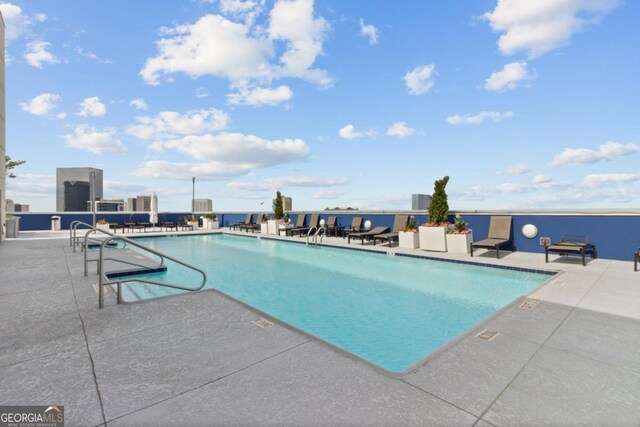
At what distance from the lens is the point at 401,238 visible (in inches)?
427

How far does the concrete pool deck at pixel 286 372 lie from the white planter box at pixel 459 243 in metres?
5.32

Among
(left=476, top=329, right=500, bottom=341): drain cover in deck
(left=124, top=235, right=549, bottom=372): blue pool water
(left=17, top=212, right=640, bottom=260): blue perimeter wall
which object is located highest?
(left=17, top=212, right=640, bottom=260): blue perimeter wall

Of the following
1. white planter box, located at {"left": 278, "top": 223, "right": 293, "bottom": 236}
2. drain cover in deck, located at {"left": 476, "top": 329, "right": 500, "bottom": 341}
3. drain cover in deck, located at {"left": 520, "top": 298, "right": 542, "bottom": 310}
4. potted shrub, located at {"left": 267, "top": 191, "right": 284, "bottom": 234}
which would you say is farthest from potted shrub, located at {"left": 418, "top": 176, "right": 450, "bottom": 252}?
potted shrub, located at {"left": 267, "top": 191, "right": 284, "bottom": 234}

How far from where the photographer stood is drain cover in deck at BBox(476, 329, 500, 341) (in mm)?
3109

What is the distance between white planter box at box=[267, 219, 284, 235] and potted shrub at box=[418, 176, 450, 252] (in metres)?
8.67

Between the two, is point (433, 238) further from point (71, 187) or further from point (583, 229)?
point (71, 187)

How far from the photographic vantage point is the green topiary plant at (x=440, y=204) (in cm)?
1014

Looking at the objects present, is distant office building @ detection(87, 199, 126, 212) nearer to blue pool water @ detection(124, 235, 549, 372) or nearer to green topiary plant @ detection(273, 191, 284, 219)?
green topiary plant @ detection(273, 191, 284, 219)

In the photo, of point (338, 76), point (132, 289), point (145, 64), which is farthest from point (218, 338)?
point (338, 76)

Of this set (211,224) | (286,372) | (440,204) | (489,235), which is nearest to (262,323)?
(286,372)

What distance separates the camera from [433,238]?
32.6 ft

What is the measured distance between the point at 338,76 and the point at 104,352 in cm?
1409

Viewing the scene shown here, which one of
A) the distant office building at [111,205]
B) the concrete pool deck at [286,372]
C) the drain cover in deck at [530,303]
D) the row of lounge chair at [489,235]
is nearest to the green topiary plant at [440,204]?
the row of lounge chair at [489,235]

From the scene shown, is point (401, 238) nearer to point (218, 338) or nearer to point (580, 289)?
point (580, 289)
